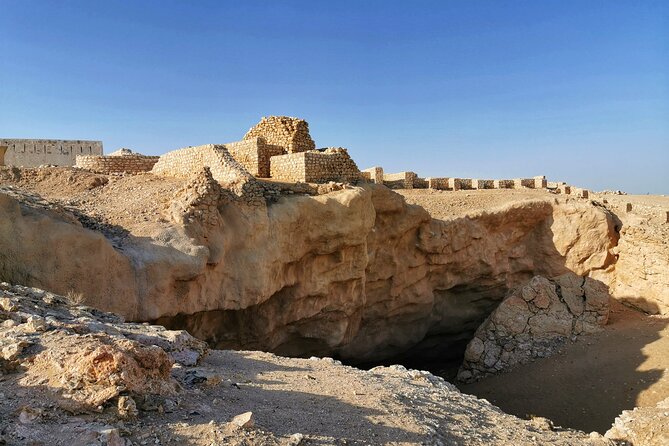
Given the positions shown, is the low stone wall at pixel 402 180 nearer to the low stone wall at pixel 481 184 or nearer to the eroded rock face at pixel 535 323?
the low stone wall at pixel 481 184

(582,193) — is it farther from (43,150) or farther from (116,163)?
(43,150)

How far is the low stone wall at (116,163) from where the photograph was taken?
15438 mm

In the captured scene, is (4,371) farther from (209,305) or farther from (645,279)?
(645,279)

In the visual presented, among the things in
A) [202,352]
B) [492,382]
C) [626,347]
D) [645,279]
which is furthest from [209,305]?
[645,279]

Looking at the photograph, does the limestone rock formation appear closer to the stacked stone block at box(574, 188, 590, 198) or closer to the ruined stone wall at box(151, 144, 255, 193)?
the ruined stone wall at box(151, 144, 255, 193)

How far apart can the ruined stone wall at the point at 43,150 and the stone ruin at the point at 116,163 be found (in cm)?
1035

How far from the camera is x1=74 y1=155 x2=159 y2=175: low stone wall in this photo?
50.6ft

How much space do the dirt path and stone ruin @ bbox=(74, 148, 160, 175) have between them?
12.4 meters

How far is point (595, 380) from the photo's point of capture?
1361 cm

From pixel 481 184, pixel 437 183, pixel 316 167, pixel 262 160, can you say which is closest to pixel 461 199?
pixel 437 183

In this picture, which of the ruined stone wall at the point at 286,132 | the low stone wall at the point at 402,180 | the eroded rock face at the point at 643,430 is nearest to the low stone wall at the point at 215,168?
the ruined stone wall at the point at 286,132

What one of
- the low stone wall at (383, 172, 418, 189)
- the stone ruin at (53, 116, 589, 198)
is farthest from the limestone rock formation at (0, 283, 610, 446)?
the low stone wall at (383, 172, 418, 189)

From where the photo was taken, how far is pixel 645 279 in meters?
17.0

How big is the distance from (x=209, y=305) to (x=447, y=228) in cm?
946
